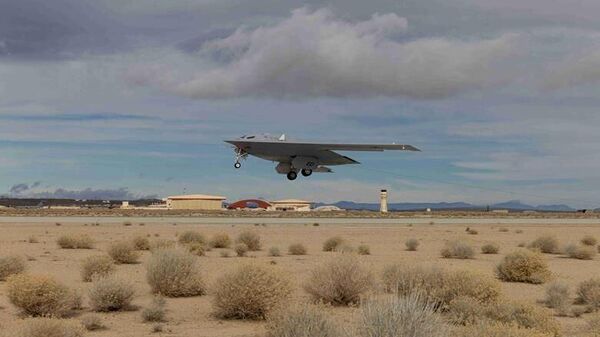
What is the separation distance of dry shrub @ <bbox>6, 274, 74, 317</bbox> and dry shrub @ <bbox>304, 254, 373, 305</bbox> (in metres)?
6.57

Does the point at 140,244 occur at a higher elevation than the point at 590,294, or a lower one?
higher

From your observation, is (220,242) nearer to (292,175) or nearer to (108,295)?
(292,175)

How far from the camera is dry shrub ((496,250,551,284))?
24.1 meters

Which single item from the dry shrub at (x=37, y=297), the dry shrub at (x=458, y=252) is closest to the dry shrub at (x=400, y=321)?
the dry shrub at (x=37, y=297)

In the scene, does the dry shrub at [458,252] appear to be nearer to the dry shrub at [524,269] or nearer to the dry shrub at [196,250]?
the dry shrub at [524,269]

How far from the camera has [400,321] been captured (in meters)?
8.33

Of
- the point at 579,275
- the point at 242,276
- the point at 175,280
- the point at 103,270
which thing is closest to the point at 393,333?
the point at 242,276

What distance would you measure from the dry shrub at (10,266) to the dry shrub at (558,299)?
17.5 m

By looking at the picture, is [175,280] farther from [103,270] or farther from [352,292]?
[352,292]

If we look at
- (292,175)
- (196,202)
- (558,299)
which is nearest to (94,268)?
(558,299)

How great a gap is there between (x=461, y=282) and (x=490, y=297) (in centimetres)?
77

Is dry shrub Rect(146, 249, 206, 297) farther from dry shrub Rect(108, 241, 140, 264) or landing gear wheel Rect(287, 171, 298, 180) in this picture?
landing gear wheel Rect(287, 171, 298, 180)

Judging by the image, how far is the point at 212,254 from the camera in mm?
34312

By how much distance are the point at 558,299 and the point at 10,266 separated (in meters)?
18.0
